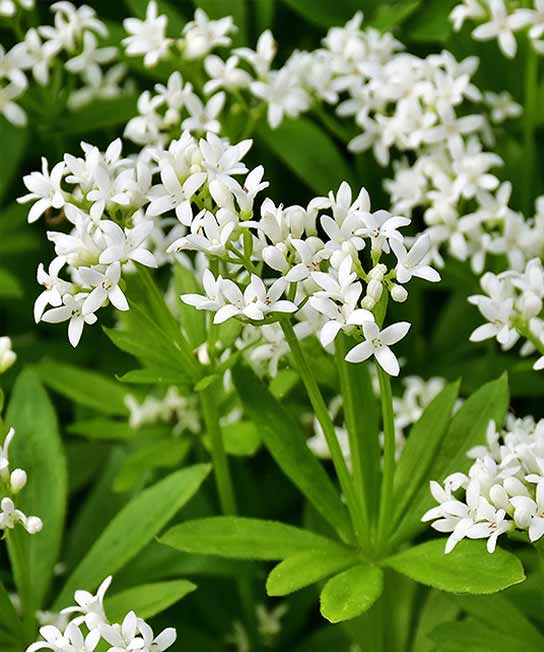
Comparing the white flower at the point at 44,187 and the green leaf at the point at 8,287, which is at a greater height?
the white flower at the point at 44,187

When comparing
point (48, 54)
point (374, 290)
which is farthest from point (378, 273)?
point (48, 54)


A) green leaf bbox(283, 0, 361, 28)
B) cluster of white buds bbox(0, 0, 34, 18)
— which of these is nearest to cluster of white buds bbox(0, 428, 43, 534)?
cluster of white buds bbox(0, 0, 34, 18)

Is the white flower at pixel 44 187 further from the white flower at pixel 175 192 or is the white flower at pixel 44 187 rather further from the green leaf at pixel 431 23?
the green leaf at pixel 431 23

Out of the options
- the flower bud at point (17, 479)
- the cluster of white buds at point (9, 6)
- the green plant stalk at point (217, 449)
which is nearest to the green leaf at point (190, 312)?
the green plant stalk at point (217, 449)

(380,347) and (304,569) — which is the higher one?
(380,347)

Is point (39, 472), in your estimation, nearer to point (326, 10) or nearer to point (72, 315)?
point (72, 315)
